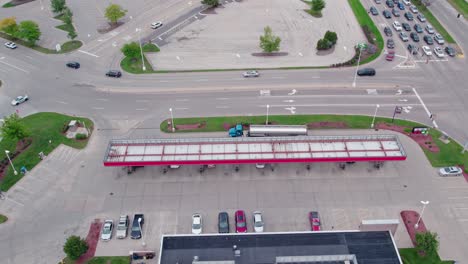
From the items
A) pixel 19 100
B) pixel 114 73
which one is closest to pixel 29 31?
pixel 19 100

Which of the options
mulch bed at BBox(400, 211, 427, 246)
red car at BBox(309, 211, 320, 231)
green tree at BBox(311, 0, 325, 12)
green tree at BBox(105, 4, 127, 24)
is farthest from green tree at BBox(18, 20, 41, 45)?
mulch bed at BBox(400, 211, 427, 246)

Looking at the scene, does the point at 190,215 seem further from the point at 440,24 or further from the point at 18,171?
the point at 440,24

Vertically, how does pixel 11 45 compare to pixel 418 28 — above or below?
below

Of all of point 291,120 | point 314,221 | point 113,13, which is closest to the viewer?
Answer: point 314,221

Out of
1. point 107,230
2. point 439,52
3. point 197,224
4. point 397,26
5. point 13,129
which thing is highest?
point 397,26

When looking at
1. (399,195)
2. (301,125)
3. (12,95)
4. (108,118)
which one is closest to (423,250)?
(399,195)

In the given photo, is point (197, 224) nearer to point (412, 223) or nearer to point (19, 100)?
point (412, 223)

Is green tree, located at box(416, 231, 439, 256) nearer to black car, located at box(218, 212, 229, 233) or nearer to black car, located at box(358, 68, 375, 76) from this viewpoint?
black car, located at box(218, 212, 229, 233)
